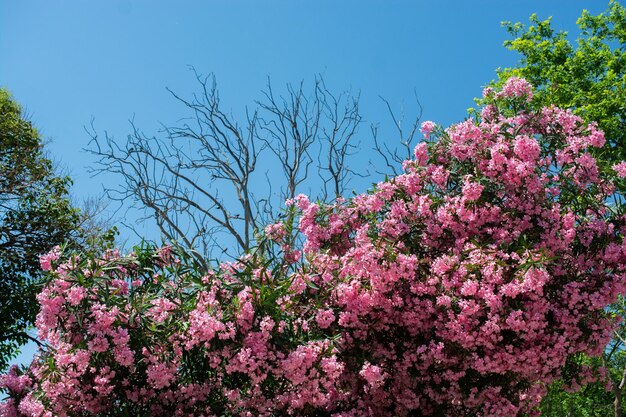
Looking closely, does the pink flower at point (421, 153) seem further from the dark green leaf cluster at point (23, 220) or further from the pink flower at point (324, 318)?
the dark green leaf cluster at point (23, 220)

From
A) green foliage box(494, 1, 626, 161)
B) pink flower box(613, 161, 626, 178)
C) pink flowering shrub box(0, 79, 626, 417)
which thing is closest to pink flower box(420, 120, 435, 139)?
pink flowering shrub box(0, 79, 626, 417)

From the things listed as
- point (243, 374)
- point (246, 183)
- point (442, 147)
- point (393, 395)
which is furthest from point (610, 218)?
point (246, 183)

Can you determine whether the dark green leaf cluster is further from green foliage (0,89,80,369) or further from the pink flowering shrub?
the pink flowering shrub

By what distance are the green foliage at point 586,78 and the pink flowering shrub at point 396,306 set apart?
8.70 meters

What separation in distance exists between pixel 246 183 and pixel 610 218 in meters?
9.19

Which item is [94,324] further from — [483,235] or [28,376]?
[483,235]

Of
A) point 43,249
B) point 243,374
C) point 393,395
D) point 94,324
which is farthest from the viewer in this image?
point 43,249

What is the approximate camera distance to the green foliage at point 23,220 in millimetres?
13234

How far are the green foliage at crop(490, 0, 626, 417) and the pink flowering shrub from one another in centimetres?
870

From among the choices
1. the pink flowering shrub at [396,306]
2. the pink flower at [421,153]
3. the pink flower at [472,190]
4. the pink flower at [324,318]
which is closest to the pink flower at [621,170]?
the pink flowering shrub at [396,306]

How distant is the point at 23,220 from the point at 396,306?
1045 cm

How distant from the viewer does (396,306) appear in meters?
6.59

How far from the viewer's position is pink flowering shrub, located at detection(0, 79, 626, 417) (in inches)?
236

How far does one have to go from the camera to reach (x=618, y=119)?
15.0 metres
